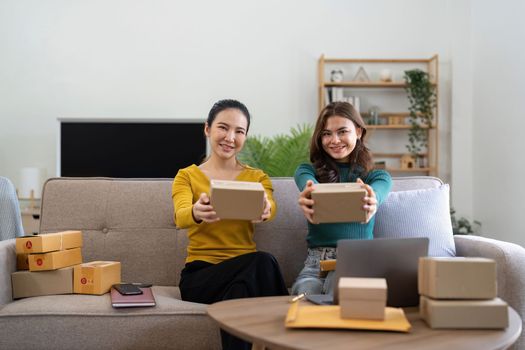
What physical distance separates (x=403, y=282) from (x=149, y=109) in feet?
13.6

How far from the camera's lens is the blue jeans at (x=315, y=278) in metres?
1.93

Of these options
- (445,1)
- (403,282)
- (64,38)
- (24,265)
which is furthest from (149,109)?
(403,282)

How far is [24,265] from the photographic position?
2148mm

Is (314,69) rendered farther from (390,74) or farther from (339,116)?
(339,116)

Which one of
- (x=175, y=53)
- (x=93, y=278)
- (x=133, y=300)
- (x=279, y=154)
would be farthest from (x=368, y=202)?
(x=175, y=53)

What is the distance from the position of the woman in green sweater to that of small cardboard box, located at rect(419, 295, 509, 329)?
737 mm

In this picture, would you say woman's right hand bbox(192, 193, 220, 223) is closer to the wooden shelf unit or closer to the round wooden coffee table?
the round wooden coffee table

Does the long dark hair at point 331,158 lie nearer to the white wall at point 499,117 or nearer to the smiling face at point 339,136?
the smiling face at point 339,136

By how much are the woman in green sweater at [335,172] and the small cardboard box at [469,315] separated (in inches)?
29.0

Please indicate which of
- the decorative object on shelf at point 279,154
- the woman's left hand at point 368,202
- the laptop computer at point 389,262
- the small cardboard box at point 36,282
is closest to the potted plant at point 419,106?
the decorative object on shelf at point 279,154

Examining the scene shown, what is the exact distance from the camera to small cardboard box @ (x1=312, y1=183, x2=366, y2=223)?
5.56 ft

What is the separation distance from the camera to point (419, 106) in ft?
17.4

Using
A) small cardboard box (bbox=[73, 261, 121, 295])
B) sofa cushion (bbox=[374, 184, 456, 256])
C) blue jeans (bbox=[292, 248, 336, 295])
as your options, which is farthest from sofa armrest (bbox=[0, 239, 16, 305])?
sofa cushion (bbox=[374, 184, 456, 256])

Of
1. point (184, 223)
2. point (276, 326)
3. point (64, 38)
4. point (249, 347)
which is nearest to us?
point (276, 326)
